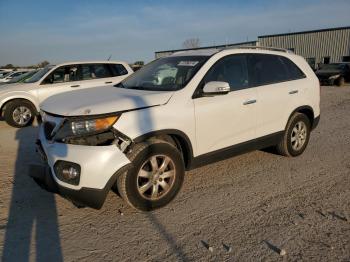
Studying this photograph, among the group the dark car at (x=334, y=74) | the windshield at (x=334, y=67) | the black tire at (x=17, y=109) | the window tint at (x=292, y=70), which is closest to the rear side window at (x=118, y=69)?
the black tire at (x=17, y=109)

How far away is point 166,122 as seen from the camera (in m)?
3.85

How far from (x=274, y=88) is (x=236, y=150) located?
115 centimetres

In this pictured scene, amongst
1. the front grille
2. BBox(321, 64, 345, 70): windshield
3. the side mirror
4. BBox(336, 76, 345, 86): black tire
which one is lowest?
BBox(336, 76, 345, 86): black tire

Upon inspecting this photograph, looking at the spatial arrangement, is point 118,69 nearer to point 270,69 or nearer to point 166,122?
point 270,69

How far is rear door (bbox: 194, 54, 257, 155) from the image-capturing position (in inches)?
166

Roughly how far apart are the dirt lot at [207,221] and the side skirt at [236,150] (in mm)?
382

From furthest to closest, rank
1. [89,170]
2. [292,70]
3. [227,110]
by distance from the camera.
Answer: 1. [292,70]
2. [227,110]
3. [89,170]

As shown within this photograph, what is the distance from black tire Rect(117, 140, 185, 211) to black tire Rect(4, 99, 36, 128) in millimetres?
6922

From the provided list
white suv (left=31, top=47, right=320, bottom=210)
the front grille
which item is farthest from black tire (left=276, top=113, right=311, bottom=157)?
the front grille

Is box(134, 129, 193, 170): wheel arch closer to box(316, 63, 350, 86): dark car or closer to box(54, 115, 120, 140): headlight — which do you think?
box(54, 115, 120, 140): headlight

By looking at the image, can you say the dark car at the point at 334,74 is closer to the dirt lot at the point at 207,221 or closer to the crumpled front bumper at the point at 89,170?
the dirt lot at the point at 207,221

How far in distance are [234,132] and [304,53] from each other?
35376 millimetres

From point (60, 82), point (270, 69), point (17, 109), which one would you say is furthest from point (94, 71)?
point (270, 69)

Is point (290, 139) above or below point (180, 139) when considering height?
below
